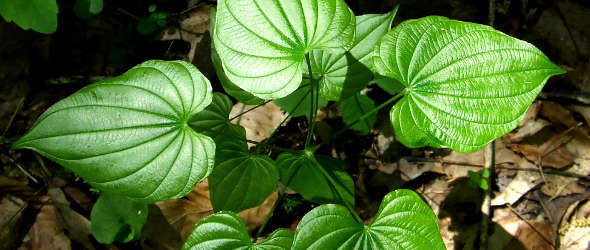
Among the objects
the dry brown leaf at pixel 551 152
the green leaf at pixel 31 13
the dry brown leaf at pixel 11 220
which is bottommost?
the dry brown leaf at pixel 11 220

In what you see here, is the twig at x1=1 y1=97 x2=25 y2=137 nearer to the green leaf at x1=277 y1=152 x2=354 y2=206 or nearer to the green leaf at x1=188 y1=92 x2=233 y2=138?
the green leaf at x1=188 y1=92 x2=233 y2=138

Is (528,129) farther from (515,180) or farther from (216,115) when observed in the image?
(216,115)

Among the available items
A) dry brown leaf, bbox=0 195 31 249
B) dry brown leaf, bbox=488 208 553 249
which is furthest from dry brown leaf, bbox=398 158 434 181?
dry brown leaf, bbox=0 195 31 249

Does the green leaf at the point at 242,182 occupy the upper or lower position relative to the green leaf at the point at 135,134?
lower

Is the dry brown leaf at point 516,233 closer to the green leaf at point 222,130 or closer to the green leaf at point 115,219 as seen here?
the green leaf at point 222,130

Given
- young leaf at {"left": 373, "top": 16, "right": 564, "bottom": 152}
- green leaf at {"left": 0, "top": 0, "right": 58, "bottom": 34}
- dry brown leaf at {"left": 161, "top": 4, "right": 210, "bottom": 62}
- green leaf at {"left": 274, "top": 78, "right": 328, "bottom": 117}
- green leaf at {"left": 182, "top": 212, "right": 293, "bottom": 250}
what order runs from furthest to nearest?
dry brown leaf at {"left": 161, "top": 4, "right": 210, "bottom": 62} < green leaf at {"left": 274, "top": 78, "right": 328, "bottom": 117} < green leaf at {"left": 0, "top": 0, "right": 58, "bottom": 34} < green leaf at {"left": 182, "top": 212, "right": 293, "bottom": 250} < young leaf at {"left": 373, "top": 16, "right": 564, "bottom": 152}

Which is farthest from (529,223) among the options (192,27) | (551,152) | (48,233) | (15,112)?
(15,112)

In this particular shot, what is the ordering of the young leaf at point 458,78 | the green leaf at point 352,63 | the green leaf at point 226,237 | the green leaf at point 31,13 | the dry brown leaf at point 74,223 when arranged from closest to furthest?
the young leaf at point 458,78, the green leaf at point 226,237, the green leaf at point 352,63, the green leaf at point 31,13, the dry brown leaf at point 74,223

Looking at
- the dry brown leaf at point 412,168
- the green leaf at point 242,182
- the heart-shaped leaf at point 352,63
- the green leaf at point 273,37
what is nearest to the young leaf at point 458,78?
the green leaf at point 273,37

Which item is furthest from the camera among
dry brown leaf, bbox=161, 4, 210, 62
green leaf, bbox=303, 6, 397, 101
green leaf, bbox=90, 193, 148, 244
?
dry brown leaf, bbox=161, 4, 210, 62
